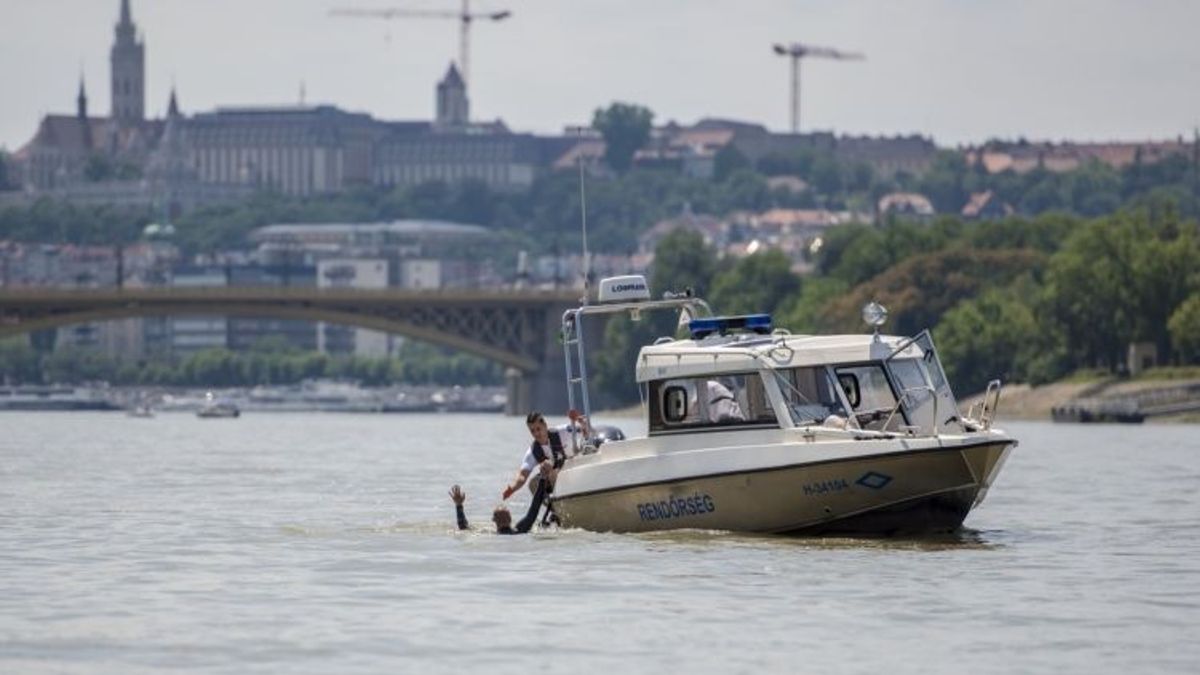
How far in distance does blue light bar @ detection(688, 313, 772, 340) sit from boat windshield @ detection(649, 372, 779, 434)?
1514 mm

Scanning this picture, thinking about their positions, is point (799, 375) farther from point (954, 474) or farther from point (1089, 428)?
point (1089, 428)

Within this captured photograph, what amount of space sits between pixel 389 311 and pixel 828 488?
147m

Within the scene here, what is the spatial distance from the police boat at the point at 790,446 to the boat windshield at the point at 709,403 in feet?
0.04

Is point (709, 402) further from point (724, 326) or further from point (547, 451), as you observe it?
Result: point (547, 451)

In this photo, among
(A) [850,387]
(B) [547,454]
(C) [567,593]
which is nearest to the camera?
(C) [567,593]

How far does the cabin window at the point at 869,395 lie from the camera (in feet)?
158

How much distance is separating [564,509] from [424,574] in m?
4.96

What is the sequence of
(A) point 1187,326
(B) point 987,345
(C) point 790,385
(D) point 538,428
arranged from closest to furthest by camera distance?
(C) point 790,385
(D) point 538,428
(A) point 1187,326
(B) point 987,345

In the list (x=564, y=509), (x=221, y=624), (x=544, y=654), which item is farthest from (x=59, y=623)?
(x=564, y=509)

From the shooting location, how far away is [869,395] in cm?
4834

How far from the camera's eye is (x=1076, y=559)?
47719 millimetres

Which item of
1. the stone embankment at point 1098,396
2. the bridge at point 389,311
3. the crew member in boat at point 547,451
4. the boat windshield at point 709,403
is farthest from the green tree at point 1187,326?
the boat windshield at point 709,403

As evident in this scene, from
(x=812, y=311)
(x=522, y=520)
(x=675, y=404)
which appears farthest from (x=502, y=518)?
(x=812, y=311)

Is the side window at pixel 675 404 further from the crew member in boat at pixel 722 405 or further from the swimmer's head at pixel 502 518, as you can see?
the swimmer's head at pixel 502 518
